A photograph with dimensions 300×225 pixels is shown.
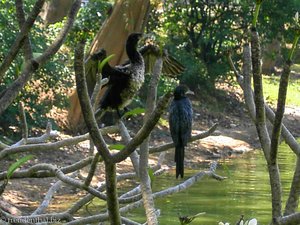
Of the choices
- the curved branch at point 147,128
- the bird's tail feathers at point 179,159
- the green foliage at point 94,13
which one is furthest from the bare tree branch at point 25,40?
the green foliage at point 94,13

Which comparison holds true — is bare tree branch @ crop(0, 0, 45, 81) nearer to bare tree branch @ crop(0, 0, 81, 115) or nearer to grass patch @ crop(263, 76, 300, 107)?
bare tree branch @ crop(0, 0, 81, 115)

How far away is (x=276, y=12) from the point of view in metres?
19.3

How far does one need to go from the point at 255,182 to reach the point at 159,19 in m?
7.53

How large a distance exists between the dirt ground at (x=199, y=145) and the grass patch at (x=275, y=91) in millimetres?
653

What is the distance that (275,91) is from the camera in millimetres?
24109

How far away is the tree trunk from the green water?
2.62 m

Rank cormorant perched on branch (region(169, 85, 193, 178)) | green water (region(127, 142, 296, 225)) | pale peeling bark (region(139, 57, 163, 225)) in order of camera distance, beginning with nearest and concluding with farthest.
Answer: pale peeling bark (region(139, 57, 163, 225)) → cormorant perched on branch (region(169, 85, 193, 178)) → green water (region(127, 142, 296, 225))

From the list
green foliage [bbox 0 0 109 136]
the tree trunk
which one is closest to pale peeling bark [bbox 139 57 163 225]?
green foliage [bbox 0 0 109 136]

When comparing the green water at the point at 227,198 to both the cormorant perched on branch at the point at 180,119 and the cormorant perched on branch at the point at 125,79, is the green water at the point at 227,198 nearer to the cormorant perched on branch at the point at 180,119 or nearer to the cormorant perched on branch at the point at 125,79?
the cormorant perched on branch at the point at 180,119

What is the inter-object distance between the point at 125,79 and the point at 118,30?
33.1ft

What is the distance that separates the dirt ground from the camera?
1133 centimetres

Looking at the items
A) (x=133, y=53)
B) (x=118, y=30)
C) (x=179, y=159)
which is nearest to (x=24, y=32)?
(x=133, y=53)

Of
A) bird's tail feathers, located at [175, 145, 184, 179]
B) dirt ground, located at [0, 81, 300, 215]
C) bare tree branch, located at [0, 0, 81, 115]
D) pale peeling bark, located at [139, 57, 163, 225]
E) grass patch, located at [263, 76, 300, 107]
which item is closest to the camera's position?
pale peeling bark, located at [139, 57, 163, 225]

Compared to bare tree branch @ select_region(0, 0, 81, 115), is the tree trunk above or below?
above
